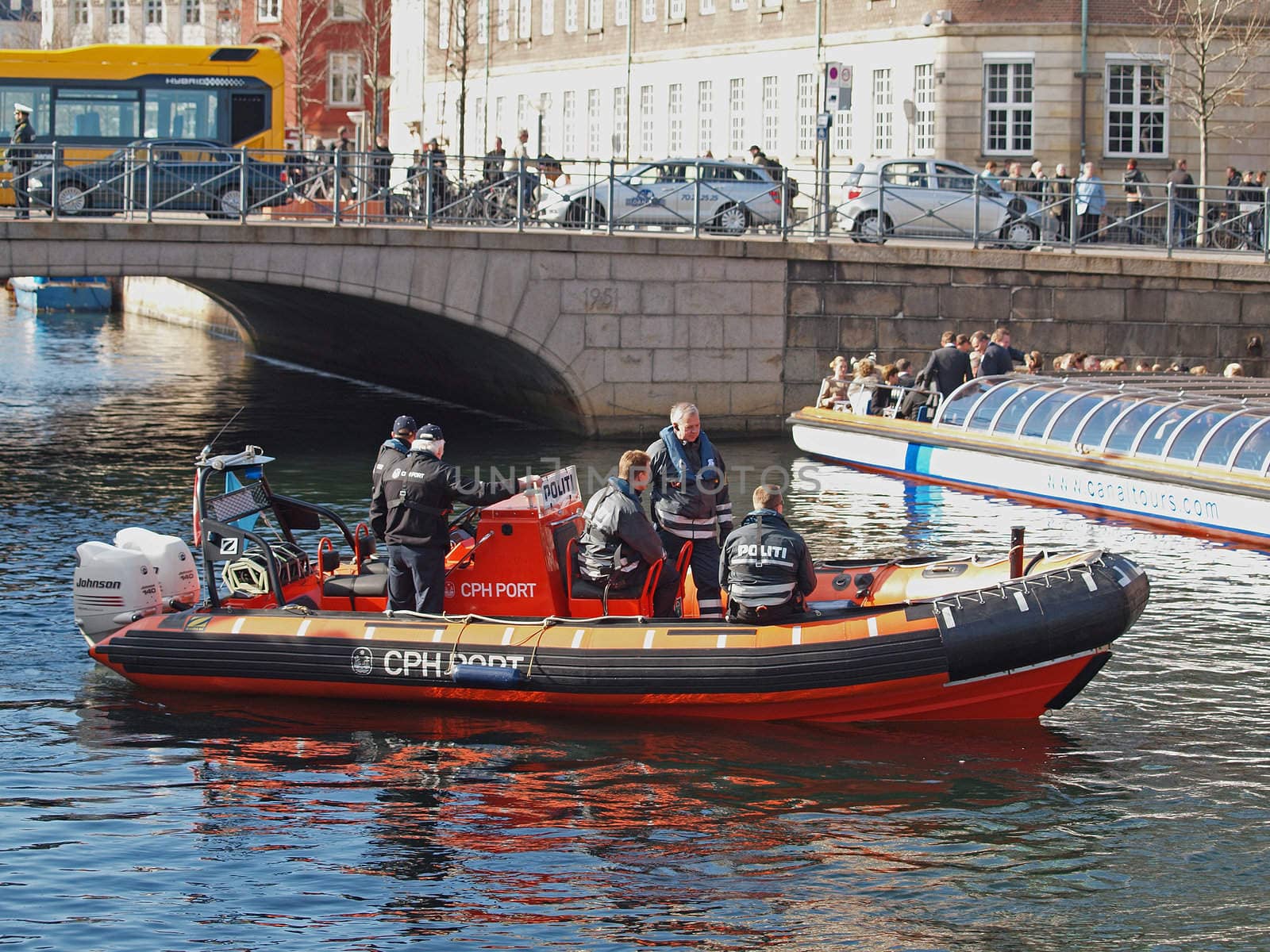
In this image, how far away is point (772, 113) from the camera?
4894 cm

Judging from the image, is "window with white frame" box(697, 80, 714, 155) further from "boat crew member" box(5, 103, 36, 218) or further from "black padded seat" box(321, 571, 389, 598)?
"black padded seat" box(321, 571, 389, 598)

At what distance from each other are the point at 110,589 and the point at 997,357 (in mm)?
15095

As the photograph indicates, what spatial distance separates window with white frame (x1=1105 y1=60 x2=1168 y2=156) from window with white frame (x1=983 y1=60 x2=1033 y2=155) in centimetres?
171

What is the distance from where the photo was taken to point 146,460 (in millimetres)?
26875

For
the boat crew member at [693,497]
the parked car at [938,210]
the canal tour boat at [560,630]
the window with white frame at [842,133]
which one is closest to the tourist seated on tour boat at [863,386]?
the parked car at [938,210]

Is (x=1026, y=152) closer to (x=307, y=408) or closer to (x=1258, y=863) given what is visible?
(x=307, y=408)

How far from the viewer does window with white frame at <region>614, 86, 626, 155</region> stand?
55562 millimetres

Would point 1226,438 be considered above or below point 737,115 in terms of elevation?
below

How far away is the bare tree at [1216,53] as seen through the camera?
4016cm

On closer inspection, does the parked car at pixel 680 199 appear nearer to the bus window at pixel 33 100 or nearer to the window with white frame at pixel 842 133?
the bus window at pixel 33 100

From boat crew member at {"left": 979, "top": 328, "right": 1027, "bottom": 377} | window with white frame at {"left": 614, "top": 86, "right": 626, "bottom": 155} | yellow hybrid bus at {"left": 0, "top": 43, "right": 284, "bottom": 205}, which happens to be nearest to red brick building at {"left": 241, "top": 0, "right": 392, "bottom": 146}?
window with white frame at {"left": 614, "top": 86, "right": 626, "bottom": 155}

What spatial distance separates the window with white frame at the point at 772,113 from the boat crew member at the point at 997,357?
2288 centimetres

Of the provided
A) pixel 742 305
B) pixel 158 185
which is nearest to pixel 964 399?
pixel 742 305

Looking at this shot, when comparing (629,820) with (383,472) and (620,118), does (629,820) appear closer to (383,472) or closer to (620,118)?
(383,472)
